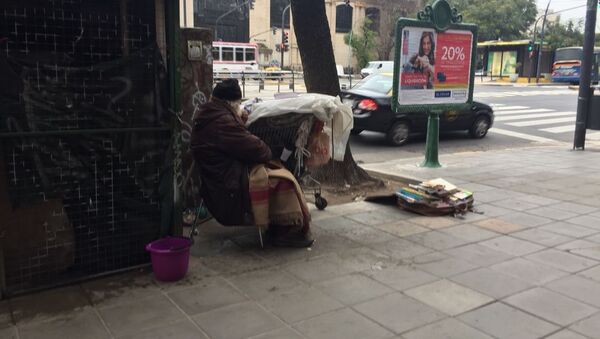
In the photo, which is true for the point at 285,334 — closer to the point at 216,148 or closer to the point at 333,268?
the point at 333,268

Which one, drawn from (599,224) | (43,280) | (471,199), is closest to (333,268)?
(43,280)

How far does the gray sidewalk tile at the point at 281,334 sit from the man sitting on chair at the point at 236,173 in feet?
4.38

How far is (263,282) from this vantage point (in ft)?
13.3

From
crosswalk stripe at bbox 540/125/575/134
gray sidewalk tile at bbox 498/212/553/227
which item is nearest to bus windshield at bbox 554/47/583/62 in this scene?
crosswalk stripe at bbox 540/125/575/134

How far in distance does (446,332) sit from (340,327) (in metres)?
0.65

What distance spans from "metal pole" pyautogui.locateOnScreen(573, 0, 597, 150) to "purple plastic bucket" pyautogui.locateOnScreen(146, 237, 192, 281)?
963 centimetres

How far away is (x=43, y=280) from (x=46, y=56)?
159cm

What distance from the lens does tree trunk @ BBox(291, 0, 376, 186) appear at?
23.0ft

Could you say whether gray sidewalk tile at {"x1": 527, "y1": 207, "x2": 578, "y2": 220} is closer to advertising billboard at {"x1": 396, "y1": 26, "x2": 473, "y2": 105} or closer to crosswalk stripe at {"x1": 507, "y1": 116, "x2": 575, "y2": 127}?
advertising billboard at {"x1": 396, "y1": 26, "x2": 473, "y2": 105}

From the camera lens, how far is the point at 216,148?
453cm

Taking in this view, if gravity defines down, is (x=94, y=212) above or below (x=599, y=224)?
above

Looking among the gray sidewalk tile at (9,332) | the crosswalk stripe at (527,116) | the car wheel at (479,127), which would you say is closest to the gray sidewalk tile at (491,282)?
the gray sidewalk tile at (9,332)

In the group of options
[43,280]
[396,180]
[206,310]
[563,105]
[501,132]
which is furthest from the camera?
[563,105]

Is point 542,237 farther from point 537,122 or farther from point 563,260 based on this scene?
point 537,122
